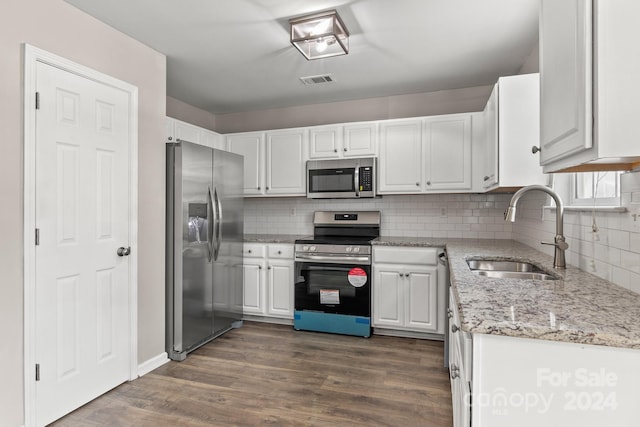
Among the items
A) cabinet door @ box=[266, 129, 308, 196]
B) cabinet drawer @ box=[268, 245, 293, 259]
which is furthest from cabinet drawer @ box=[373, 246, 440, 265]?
cabinet door @ box=[266, 129, 308, 196]

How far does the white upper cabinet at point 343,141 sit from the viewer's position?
3.80 meters

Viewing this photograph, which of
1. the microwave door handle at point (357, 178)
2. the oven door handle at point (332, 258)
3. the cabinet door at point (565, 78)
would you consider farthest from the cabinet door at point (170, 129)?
the cabinet door at point (565, 78)

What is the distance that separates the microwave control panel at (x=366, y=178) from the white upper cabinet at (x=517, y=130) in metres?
1.54

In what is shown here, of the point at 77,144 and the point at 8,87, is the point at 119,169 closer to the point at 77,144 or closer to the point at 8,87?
the point at 77,144

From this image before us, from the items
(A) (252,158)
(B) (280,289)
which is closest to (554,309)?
(B) (280,289)

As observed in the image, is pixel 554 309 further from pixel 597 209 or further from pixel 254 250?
pixel 254 250

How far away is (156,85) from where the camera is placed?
2855 mm

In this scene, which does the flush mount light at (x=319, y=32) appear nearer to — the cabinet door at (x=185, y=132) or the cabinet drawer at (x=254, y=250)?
the cabinet door at (x=185, y=132)

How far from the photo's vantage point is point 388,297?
137 inches

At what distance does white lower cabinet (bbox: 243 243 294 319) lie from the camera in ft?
12.5

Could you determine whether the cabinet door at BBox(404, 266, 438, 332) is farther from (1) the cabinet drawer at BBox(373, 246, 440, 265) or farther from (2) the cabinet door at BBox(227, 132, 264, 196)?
(2) the cabinet door at BBox(227, 132, 264, 196)

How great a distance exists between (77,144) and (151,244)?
2.98 ft

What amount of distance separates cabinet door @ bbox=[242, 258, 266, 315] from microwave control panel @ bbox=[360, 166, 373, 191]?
53.2 inches

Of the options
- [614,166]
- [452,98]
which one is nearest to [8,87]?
[614,166]
